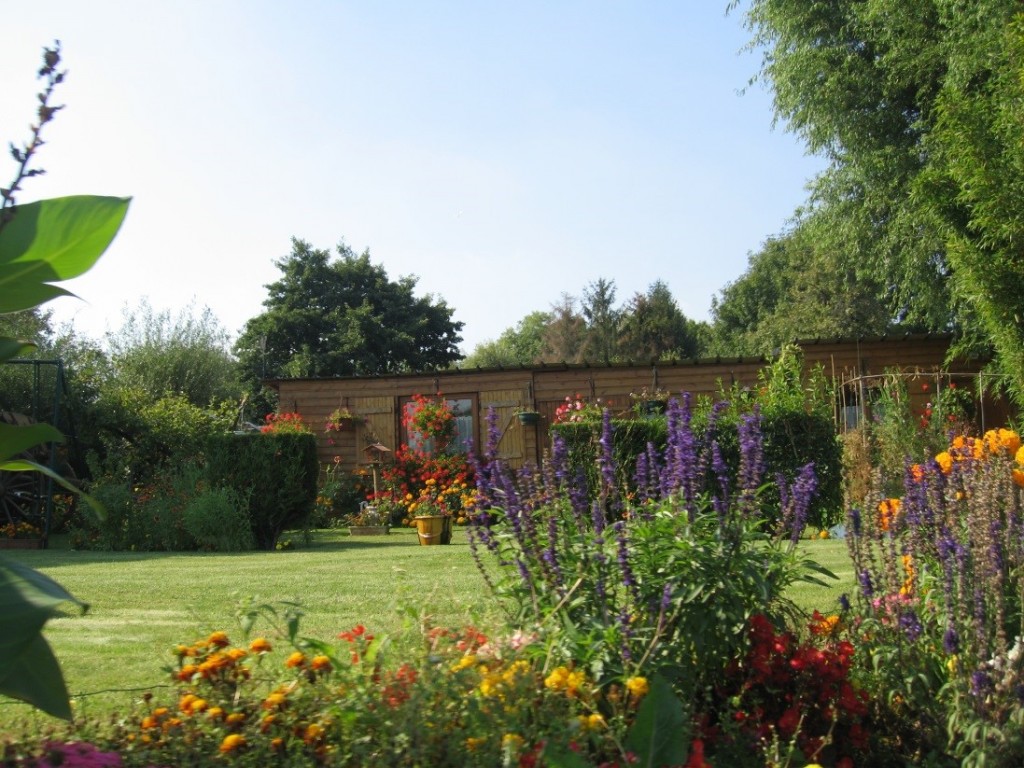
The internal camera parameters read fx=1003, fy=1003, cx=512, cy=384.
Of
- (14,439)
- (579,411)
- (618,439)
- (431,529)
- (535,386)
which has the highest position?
(535,386)

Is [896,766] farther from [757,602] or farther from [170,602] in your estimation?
[170,602]

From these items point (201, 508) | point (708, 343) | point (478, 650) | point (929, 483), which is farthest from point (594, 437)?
→ point (708, 343)

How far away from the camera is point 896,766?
3.08m

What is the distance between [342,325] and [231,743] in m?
36.2

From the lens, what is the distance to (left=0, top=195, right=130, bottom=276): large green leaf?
5.41 feet

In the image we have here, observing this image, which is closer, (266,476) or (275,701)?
(275,701)

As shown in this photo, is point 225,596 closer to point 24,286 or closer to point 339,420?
point 24,286

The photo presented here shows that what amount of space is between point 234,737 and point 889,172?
15917mm

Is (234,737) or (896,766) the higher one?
(234,737)

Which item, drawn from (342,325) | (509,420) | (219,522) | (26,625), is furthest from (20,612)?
(342,325)

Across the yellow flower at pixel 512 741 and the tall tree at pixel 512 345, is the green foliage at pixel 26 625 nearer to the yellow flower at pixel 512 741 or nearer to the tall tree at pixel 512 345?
the yellow flower at pixel 512 741

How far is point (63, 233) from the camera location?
1.67 m

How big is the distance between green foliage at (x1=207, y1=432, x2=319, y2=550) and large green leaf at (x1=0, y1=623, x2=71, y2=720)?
10.1 metres

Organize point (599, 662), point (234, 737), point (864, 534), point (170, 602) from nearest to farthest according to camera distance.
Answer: point (234, 737) → point (599, 662) → point (864, 534) → point (170, 602)
